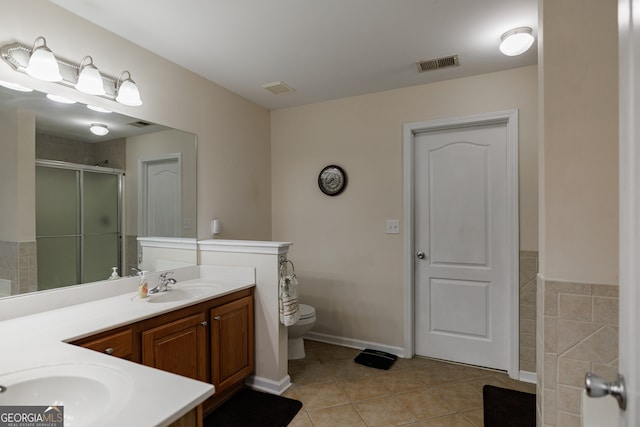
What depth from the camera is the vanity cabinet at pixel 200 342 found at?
5.12ft

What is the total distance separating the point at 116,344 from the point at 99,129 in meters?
1.26

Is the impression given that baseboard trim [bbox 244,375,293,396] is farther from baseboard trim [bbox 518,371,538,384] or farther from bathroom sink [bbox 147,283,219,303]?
baseboard trim [bbox 518,371,538,384]

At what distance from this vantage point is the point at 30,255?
1.63 meters

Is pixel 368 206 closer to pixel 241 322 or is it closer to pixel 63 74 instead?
pixel 241 322

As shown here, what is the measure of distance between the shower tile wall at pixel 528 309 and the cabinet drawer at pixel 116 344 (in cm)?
264

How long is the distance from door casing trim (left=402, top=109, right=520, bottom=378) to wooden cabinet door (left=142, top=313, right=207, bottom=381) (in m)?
1.75

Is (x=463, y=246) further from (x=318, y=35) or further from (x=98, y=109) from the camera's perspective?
(x=98, y=109)

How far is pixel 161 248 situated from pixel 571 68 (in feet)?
8.24

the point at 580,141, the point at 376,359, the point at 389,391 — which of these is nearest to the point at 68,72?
the point at 580,141

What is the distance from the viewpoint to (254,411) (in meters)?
2.09

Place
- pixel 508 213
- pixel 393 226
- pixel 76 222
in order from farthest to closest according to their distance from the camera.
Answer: pixel 393 226, pixel 508 213, pixel 76 222

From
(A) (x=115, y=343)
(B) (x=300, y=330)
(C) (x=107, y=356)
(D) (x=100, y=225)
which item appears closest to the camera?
(C) (x=107, y=356)

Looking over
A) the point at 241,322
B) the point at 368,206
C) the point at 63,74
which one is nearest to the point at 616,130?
the point at 368,206

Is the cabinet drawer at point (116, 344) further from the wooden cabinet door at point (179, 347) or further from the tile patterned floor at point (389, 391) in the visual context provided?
the tile patterned floor at point (389, 391)
